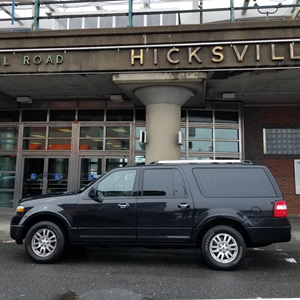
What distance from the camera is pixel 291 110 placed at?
472 inches

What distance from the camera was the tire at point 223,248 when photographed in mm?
5145

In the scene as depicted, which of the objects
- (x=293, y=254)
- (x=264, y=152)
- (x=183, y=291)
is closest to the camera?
(x=183, y=291)

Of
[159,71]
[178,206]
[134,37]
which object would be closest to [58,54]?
[134,37]

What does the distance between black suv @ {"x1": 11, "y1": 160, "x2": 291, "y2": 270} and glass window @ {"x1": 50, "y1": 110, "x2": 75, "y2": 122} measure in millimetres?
7140

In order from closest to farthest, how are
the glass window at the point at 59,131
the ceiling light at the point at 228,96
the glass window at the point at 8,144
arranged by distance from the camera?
the ceiling light at the point at 228,96 < the glass window at the point at 59,131 < the glass window at the point at 8,144

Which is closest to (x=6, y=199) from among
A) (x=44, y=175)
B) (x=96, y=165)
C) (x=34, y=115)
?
(x=44, y=175)

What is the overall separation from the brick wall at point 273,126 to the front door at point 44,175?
7.16 meters

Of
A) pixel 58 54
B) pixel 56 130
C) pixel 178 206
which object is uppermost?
pixel 58 54

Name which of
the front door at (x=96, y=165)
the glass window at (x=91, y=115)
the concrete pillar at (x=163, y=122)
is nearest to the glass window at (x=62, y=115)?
the glass window at (x=91, y=115)

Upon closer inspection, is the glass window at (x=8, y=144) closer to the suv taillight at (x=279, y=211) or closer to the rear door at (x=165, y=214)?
the rear door at (x=165, y=214)

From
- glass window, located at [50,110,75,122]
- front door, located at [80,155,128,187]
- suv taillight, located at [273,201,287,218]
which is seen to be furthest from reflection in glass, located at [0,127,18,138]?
suv taillight, located at [273,201,287,218]

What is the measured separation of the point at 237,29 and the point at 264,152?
5.26 meters

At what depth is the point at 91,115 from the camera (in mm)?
12273

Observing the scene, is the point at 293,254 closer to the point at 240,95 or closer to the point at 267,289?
the point at 267,289
